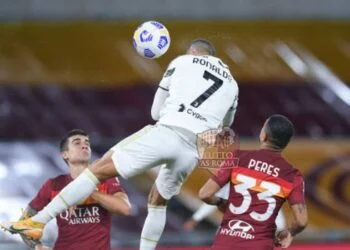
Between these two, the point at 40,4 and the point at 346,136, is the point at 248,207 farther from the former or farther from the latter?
the point at 40,4

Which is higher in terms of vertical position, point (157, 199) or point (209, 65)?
point (209, 65)

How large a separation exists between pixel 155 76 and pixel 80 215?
6.73 metres

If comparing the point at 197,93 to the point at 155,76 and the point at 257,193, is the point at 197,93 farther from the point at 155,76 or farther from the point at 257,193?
the point at 155,76

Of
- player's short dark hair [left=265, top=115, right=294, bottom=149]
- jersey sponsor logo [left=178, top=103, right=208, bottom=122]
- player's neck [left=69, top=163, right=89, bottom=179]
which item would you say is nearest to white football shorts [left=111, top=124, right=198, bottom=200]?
jersey sponsor logo [left=178, top=103, right=208, bottom=122]

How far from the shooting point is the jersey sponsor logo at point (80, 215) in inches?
251

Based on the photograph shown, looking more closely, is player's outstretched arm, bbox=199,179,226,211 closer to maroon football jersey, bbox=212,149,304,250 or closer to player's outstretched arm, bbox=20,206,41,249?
maroon football jersey, bbox=212,149,304,250

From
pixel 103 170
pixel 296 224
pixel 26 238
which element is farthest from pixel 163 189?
pixel 296 224

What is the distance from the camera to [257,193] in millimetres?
5906

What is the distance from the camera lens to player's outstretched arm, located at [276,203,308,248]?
5863mm

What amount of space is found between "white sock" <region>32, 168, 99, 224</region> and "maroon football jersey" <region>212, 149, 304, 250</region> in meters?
0.79

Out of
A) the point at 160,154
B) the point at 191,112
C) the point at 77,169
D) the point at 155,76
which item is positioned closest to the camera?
the point at 160,154

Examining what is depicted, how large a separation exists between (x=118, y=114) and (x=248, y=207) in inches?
271

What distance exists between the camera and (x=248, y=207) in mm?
5918

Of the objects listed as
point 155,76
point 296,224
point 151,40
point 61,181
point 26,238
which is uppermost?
point 155,76
